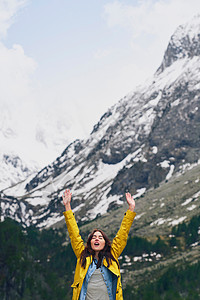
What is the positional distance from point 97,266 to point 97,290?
668 millimetres

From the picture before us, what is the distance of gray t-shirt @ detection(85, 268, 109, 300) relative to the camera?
985 centimetres

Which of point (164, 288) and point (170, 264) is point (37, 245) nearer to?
point (170, 264)

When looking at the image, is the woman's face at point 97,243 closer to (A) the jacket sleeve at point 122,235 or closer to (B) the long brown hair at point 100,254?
(B) the long brown hair at point 100,254

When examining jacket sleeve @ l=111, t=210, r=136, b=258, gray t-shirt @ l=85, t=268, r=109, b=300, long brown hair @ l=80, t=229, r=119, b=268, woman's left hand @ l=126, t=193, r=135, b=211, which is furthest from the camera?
woman's left hand @ l=126, t=193, r=135, b=211

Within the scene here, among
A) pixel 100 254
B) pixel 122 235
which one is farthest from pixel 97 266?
pixel 122 235

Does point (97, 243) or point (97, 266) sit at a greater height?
point (97, 243)

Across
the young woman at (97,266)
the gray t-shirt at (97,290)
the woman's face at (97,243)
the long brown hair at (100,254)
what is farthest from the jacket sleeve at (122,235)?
the gray t-shirt at (97,290)

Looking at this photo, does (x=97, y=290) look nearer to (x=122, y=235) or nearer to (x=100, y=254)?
(x=100, y=254)

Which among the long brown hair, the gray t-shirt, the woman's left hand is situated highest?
the woman's left hand

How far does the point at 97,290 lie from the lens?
9922 millimetres

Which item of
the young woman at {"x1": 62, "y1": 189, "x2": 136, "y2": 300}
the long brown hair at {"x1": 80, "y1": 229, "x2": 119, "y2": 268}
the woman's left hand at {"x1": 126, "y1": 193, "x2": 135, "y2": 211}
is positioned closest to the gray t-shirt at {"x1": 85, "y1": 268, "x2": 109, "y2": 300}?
the young woman at {"x1": 62, "y1": 189, "x2": 136, "y2": 300}

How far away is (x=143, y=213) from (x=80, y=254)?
7261 inches

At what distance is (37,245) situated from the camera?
177 metres

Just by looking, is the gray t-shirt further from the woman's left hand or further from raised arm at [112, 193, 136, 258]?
the woman's left hand
